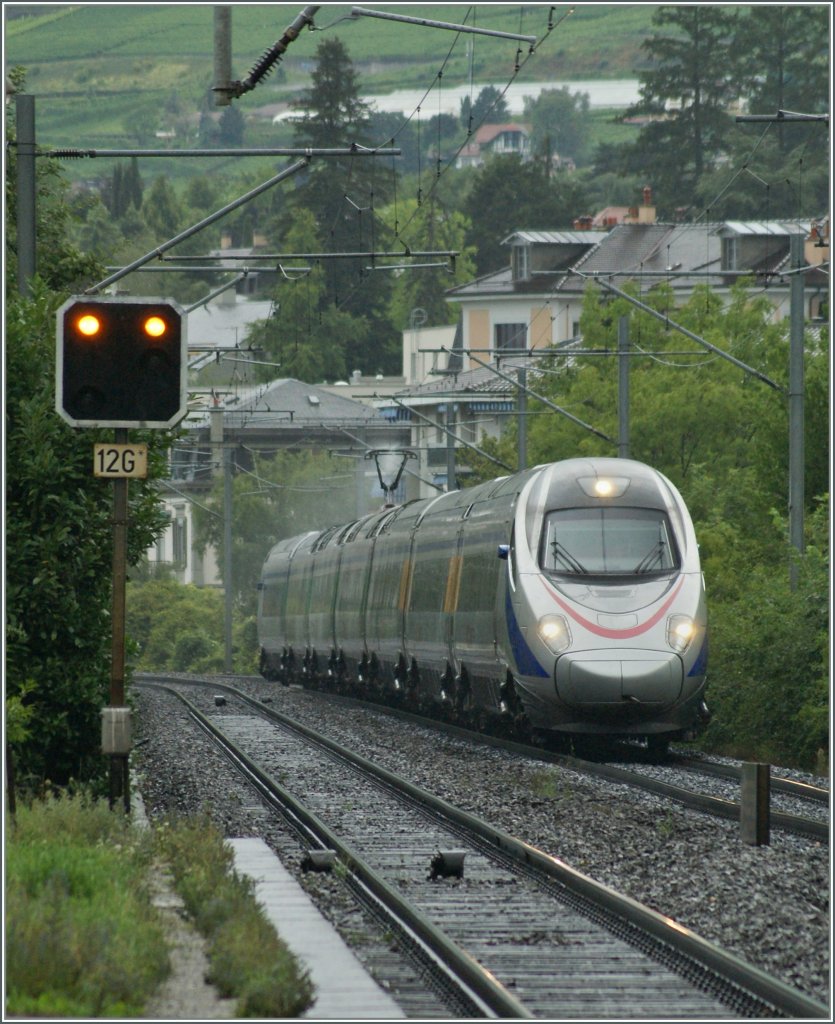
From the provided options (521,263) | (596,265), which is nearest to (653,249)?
(596,265)

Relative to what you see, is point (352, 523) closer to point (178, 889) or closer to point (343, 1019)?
point (178, 889)

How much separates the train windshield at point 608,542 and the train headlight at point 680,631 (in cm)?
67

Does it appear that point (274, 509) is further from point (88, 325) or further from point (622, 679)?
point (88, 325)

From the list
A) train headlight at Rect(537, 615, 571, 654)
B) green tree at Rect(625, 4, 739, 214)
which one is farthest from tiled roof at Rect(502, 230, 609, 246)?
train headlight at Rect(537, 615, 571, 654)

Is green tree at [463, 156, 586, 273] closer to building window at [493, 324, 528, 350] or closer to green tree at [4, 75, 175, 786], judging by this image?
building window at [493, 324, 528, 350]

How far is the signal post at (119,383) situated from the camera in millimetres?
14086

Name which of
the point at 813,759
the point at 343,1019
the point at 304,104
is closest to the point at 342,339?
the point at 304,104

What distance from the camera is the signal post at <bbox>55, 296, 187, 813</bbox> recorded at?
14.1m

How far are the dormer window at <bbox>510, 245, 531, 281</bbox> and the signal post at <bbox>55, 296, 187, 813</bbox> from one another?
7359 centimetres

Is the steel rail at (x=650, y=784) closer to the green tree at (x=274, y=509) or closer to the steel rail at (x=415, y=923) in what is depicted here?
the steel rail at (x=415, y=923)

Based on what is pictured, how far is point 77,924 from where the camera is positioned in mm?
9625

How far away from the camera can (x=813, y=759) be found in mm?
24156

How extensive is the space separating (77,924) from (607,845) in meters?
6.37

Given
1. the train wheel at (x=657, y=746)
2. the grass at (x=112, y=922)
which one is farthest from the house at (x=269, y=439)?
the grass at (x=112, y=922)
